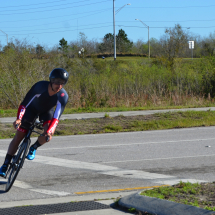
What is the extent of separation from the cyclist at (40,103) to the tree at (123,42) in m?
73.6

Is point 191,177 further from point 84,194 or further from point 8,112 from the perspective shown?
point 8,112

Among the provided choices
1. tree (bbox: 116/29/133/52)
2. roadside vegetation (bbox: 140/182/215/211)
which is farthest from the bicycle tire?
tree (bbox: 116/29/133/52)

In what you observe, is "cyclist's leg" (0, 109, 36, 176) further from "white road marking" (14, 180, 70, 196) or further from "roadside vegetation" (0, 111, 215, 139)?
"roadside vegetation" (0, 111, 215, 139)

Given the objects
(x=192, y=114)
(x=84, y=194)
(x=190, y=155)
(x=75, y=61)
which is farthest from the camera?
(x=75, y=61)

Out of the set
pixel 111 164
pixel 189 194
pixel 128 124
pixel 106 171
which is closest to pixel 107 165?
pixel 111 164

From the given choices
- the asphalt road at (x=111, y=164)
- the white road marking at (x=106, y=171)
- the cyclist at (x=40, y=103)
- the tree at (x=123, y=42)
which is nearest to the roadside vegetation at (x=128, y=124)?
the asphalt road at (x=111, y=164)

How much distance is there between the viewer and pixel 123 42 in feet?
264

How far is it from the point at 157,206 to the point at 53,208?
1.41 m

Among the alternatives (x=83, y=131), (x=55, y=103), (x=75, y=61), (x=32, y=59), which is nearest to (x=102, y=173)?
(x=55, y=103)

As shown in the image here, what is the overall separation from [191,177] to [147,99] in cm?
1583

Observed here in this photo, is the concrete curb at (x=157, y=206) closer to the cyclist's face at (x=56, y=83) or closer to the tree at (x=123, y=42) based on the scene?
the cyclist's face at (x=56, y=83)

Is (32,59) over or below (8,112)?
over

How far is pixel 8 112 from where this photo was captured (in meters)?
18.2

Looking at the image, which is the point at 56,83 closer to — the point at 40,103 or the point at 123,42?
the point at 40,103
